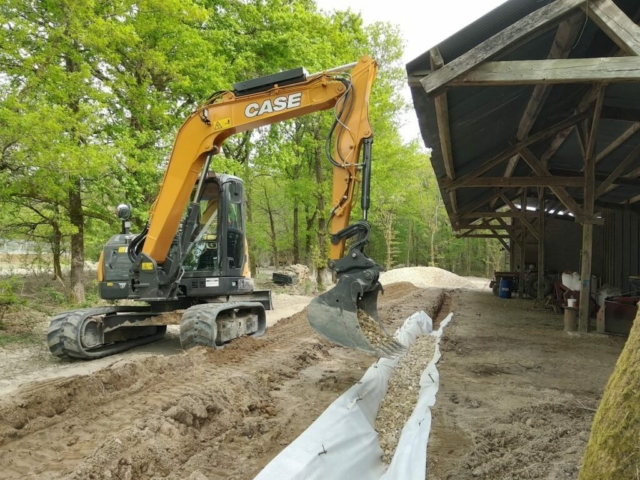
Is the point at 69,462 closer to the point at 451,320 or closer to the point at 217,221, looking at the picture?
the point at 217,221

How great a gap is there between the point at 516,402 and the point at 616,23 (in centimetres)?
366

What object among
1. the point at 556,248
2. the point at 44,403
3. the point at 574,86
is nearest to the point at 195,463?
the point at 44,403

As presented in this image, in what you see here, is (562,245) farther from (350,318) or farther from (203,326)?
(350,318)

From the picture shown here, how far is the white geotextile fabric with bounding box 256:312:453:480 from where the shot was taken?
276cm

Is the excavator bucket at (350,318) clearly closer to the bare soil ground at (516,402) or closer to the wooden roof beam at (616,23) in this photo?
the bare soil ground at (516,402)

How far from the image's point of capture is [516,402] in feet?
15.3

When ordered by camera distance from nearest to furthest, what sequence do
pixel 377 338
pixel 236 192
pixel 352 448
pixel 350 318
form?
pixel 352 448 → pixel 350 318 → pixel 377 338 → pixel 236 192

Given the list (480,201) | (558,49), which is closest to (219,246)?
(558,49)

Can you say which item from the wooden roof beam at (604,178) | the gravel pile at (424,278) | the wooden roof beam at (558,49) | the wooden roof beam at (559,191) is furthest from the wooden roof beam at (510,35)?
the gravel pile at (424,278)

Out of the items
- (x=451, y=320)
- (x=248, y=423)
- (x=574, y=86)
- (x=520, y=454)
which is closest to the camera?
(x=520, y=454)

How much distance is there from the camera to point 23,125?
7438 millimetres

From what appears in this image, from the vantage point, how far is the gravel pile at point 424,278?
25.2m

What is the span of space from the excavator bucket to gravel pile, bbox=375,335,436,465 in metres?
0.50

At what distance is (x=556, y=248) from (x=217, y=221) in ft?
52.6
